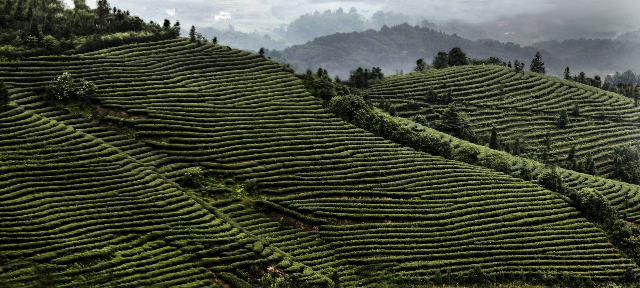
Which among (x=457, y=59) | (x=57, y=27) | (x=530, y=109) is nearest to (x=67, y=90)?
(x=57, y=27)

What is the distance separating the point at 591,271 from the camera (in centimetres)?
5788

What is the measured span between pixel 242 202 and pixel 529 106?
3428 inches

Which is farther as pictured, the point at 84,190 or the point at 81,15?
the point at 81,15

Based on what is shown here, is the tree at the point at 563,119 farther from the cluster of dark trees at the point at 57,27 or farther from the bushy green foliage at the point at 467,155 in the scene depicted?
the cluster of dark trees at the point at 57,27

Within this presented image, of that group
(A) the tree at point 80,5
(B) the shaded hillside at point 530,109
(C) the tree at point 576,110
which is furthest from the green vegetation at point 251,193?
(C) the tree at point 576,110

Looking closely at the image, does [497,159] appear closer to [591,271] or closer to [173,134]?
[591,271]

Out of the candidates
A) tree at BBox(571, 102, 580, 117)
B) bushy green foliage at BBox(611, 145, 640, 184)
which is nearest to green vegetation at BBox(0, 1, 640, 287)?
bushy green foliage at BBox(611, 145, 640, 184)

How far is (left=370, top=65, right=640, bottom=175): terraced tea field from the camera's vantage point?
364 ft

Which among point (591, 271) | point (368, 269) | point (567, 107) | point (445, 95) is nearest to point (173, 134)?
Answer: point (368, 269)

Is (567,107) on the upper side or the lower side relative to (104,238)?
upper

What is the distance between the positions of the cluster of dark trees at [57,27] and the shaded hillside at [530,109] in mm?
57283

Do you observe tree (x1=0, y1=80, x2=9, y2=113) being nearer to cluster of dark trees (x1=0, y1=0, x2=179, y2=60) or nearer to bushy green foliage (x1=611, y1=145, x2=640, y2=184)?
cluster of dark trees (x1=0, y1=0, x2=179, y2=60)

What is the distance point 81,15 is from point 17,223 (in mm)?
64605

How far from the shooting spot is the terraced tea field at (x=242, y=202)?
4769 centimetres
